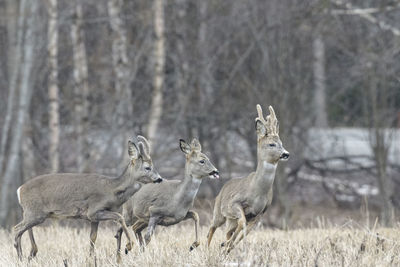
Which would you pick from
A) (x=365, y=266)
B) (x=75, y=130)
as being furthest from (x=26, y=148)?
(x=365, y=266)

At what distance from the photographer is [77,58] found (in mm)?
16656

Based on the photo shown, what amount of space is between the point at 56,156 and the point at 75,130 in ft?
3.81

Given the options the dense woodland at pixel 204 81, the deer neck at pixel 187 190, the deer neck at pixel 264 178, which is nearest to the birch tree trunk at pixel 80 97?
the dense woodland at pixel 204 81

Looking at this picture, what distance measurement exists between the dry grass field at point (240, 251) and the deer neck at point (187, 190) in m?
0.43

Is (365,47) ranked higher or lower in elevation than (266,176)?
higher

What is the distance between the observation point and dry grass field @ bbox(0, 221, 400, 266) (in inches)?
293

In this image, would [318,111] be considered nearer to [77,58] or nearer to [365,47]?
[365,47]

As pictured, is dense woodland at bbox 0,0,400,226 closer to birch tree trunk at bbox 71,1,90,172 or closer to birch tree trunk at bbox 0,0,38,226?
birch tree trunk at bbox 71,1,90,172

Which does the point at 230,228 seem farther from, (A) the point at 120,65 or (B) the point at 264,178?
(A) the point at 120,65

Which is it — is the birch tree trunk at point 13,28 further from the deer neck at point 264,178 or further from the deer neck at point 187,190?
the deer neck at point 264,178

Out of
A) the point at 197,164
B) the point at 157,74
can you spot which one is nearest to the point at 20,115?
the point at 157,74

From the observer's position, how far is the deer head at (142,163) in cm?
839

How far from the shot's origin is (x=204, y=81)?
→ 1769 cm

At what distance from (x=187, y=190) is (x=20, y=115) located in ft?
18.6
